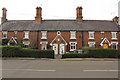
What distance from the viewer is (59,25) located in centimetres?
2686

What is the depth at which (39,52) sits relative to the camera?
17.3 meters

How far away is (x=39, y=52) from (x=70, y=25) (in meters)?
13.2

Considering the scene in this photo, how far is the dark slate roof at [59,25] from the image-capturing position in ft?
84.0

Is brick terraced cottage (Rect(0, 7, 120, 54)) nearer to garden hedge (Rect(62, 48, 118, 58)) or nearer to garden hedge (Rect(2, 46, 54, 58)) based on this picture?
garden hedge (Rect(62, 48, 118, 58))

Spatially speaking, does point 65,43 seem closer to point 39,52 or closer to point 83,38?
point 83,38

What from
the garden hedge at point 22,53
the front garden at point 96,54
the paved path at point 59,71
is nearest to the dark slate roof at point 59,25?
the front garden at point 96,54

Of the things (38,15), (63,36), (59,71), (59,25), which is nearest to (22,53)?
(63,36)

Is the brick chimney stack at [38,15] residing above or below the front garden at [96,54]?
above

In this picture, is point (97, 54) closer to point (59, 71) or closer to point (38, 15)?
point (59, 71)

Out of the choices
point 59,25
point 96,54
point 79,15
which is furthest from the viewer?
point 79,15

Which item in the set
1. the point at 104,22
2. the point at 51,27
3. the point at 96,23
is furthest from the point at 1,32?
the point at 104,22

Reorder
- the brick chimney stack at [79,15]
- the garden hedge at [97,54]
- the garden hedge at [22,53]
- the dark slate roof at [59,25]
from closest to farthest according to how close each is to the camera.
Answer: the garden hedge at [22,53] < the garden hedge at [97,54] < the dark slate roof at [59,25] < the brick chimney stack at [79,15]

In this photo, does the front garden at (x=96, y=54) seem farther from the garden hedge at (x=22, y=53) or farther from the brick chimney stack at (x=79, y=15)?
the brick chimney stack at (x=79, y=15)

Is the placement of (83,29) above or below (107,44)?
above
